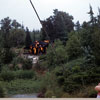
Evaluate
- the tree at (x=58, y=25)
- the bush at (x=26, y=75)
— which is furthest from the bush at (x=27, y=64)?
the tree at (x=58, y=25)

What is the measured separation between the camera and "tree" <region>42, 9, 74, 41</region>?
31219 mm

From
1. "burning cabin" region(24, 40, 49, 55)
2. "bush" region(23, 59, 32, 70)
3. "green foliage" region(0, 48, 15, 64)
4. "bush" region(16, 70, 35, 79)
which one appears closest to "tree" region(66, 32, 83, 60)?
"bush" region(16, 70, 35, 79)

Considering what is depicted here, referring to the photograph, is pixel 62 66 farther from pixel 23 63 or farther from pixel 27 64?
pixel 23 63

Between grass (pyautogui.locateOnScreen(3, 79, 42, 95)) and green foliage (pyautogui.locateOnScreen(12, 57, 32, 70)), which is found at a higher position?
green foliage (pyautogui.locateOnScreen(12, 57, 32, 70))

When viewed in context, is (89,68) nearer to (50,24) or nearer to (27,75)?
(27,75)

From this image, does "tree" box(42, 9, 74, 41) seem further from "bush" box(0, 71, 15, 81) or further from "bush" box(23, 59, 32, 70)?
"bush" box(0, 71, 15, 81)

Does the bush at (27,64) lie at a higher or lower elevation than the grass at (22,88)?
higher

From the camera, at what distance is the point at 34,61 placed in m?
27.9

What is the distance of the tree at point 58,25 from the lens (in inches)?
1229

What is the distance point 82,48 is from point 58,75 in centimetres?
432

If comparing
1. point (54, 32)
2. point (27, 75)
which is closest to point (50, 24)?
point (54, 32)

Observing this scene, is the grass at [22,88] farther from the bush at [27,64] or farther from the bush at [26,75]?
the bush at [27,64]

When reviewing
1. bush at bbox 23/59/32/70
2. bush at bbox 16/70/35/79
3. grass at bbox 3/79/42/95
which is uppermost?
bush at bbox 23/59/32/70

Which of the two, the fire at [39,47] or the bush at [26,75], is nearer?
the bush at [26,75]
